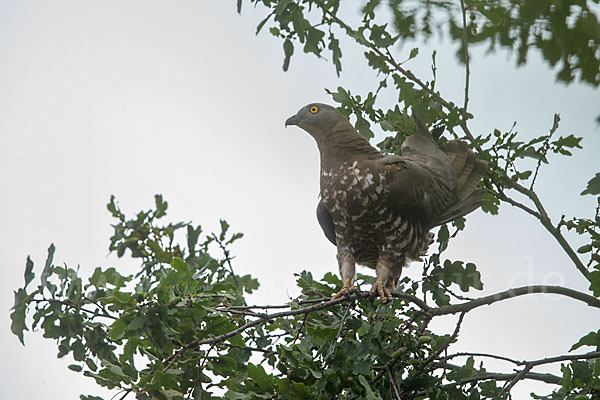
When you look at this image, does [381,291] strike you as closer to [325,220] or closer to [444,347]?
[444,347]

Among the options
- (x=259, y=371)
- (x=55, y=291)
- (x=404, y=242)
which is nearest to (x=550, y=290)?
(x=404, y=242)

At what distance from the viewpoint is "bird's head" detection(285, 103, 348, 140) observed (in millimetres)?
4703

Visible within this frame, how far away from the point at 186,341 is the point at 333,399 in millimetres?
781

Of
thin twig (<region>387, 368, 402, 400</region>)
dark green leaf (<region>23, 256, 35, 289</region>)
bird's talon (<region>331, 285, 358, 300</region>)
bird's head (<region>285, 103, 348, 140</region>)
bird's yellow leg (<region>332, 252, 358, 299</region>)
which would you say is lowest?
thin twig (<region>387, 368, 402, 400</region>)

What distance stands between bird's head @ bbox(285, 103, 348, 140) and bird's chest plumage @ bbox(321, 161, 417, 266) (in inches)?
11.7

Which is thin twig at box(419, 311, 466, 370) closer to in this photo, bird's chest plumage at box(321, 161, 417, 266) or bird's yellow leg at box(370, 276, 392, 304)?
bird's yellow leg at box(370, 276, 392, 304)

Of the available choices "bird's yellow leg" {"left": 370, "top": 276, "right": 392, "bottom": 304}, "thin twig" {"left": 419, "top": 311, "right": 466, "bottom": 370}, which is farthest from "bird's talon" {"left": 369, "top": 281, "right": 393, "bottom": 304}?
"thin twig" {"left": 419, "top": 311, "right": 466, "bottom": 370}

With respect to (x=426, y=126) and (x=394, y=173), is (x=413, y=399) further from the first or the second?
(x=426, y=126)

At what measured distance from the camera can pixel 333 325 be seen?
347 centimetres

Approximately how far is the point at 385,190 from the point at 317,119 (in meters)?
0.76

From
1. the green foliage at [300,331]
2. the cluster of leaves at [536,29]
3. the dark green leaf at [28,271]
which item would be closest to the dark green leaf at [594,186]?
the green foliage at [300,331]

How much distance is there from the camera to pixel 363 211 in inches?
175

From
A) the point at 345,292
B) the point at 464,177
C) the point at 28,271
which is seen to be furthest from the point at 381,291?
the point at 28,271

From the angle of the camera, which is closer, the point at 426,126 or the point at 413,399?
the point at 413,399
